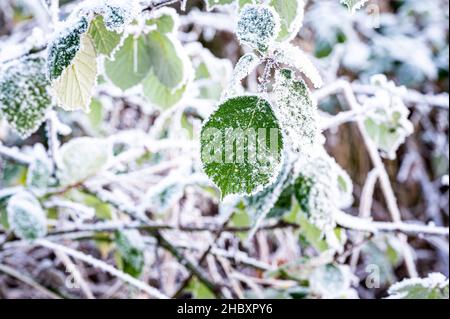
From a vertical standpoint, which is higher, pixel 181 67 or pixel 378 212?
pixel 181 67

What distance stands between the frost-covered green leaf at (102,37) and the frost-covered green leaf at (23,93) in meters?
0.11

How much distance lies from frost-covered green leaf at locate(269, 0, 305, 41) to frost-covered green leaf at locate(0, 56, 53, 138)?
0.88 ft

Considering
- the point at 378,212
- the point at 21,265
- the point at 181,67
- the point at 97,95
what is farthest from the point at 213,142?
the point at 378,212

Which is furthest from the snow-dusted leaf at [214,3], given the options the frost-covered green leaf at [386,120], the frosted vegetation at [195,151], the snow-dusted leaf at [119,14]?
the frost-covered green leaf at [386,120]

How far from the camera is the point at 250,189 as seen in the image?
39cm

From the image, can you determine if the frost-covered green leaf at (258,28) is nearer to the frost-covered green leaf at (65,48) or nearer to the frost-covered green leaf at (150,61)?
the frost-covered green leaf at (65,48)

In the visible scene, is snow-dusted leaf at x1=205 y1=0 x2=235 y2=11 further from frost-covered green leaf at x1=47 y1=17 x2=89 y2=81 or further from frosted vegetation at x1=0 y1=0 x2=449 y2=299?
frost-covered green leaf at x1=47 y1=17 x2=89 y2=81

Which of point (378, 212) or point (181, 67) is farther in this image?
point (378, 212)

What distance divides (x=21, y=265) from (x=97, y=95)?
0.43 meters

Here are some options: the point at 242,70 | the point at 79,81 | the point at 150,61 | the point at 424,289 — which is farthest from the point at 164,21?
the point at 424,289

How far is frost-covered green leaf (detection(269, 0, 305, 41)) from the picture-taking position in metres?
0.46

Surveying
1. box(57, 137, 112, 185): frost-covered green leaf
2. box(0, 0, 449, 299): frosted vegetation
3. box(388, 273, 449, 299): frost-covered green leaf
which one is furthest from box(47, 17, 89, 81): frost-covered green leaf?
box(388, 273, 449, 299): frost-covered green leaf

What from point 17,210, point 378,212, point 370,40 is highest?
point 370,40
